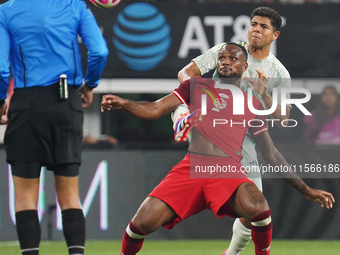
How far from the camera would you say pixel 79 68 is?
13.7ft

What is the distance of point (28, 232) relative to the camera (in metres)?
3.89

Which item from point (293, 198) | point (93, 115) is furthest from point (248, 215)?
point (93, 115)

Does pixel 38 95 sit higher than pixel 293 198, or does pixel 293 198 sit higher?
pixel 38 95

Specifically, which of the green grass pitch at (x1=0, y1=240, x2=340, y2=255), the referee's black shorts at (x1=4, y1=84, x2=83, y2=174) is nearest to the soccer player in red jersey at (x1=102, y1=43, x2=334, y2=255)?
the referee's black shorts at (x1=4, y1=84, x2=83, y2=174)

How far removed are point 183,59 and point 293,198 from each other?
7.32ft

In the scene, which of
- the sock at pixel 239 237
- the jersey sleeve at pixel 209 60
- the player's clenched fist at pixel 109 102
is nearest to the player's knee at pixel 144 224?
the player's clenched fist at pixel 109 102

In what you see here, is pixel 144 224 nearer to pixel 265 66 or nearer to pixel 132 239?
pixel 132 239

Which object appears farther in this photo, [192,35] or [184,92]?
[192,35]

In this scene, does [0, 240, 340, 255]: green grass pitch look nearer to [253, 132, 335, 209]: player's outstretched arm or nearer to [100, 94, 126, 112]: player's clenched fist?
[253, 132, 335, 209]: player's outstretched arm

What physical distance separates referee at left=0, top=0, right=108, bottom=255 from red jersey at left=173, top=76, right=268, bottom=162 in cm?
82

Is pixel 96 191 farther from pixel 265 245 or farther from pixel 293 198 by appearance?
pixel 265 245

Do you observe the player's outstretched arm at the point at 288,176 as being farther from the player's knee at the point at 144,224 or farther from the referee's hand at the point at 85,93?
the referee's hand at the point at 85,93

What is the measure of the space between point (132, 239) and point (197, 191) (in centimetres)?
57

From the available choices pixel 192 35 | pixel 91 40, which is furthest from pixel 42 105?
pixel 192 35
